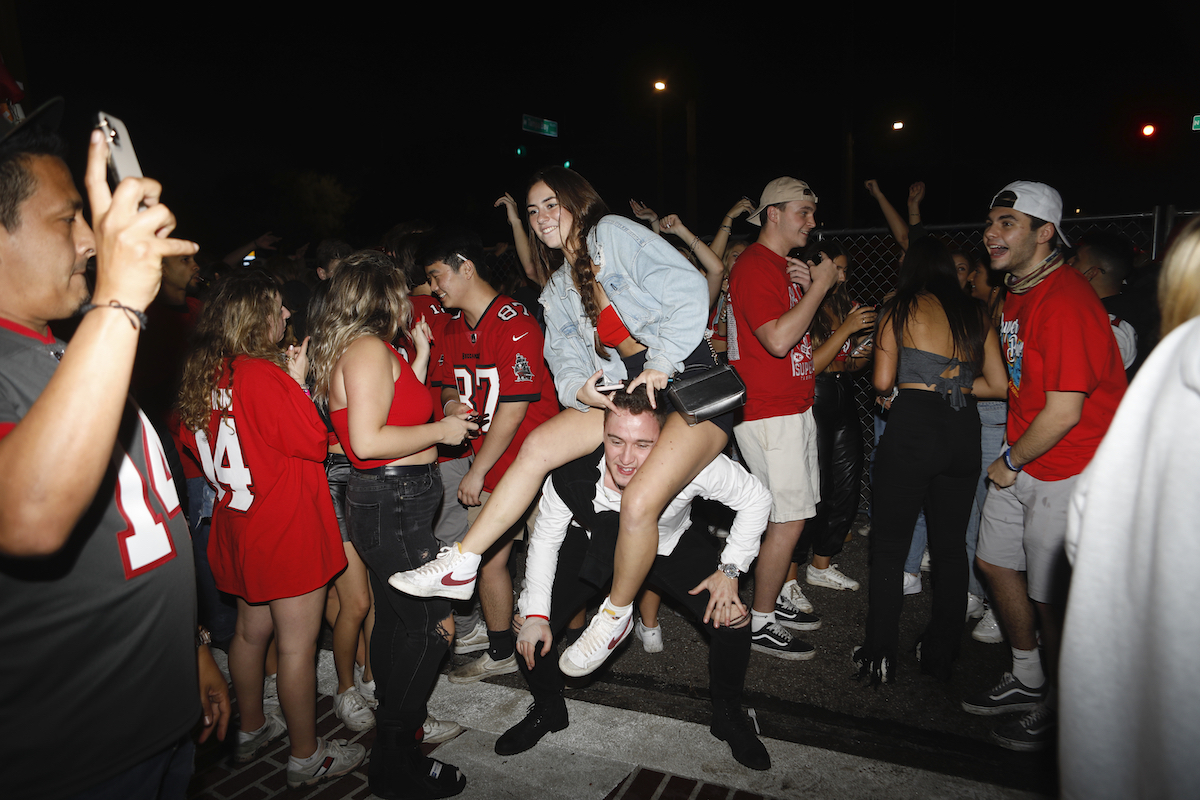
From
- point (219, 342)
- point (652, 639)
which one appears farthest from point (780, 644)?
point (219, 342)

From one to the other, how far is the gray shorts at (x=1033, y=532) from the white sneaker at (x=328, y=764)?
3395mm

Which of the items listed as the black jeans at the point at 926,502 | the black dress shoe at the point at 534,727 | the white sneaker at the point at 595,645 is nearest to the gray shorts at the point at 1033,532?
the black jeans at the point at 926,502

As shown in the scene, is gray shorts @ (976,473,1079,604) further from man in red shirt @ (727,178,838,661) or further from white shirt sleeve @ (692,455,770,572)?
white shirt sleeve @ (692,455,770,572)

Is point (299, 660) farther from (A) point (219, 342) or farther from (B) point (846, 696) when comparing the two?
(B) point (846, 696)

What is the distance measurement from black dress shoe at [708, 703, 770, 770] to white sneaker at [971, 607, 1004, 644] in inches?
81.5

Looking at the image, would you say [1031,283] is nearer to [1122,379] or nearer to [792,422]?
[1122,379]

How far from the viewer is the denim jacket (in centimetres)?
285

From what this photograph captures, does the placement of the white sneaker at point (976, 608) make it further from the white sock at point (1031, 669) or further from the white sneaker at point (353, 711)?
the white sneaker at point (353, 711)

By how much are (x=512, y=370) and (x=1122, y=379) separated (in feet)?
9.95

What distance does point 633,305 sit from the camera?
3.04 metres

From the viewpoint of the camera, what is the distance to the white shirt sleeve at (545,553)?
2979 mm

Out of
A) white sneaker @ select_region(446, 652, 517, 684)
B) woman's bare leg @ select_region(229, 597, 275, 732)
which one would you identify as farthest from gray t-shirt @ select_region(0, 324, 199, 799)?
white sneaker @ select_region(446, 652, 517, 684)

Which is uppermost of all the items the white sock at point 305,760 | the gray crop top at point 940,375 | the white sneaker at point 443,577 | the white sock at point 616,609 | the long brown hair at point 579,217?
the long brown hair at point 579,217

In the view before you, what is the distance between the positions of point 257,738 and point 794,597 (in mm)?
3444
